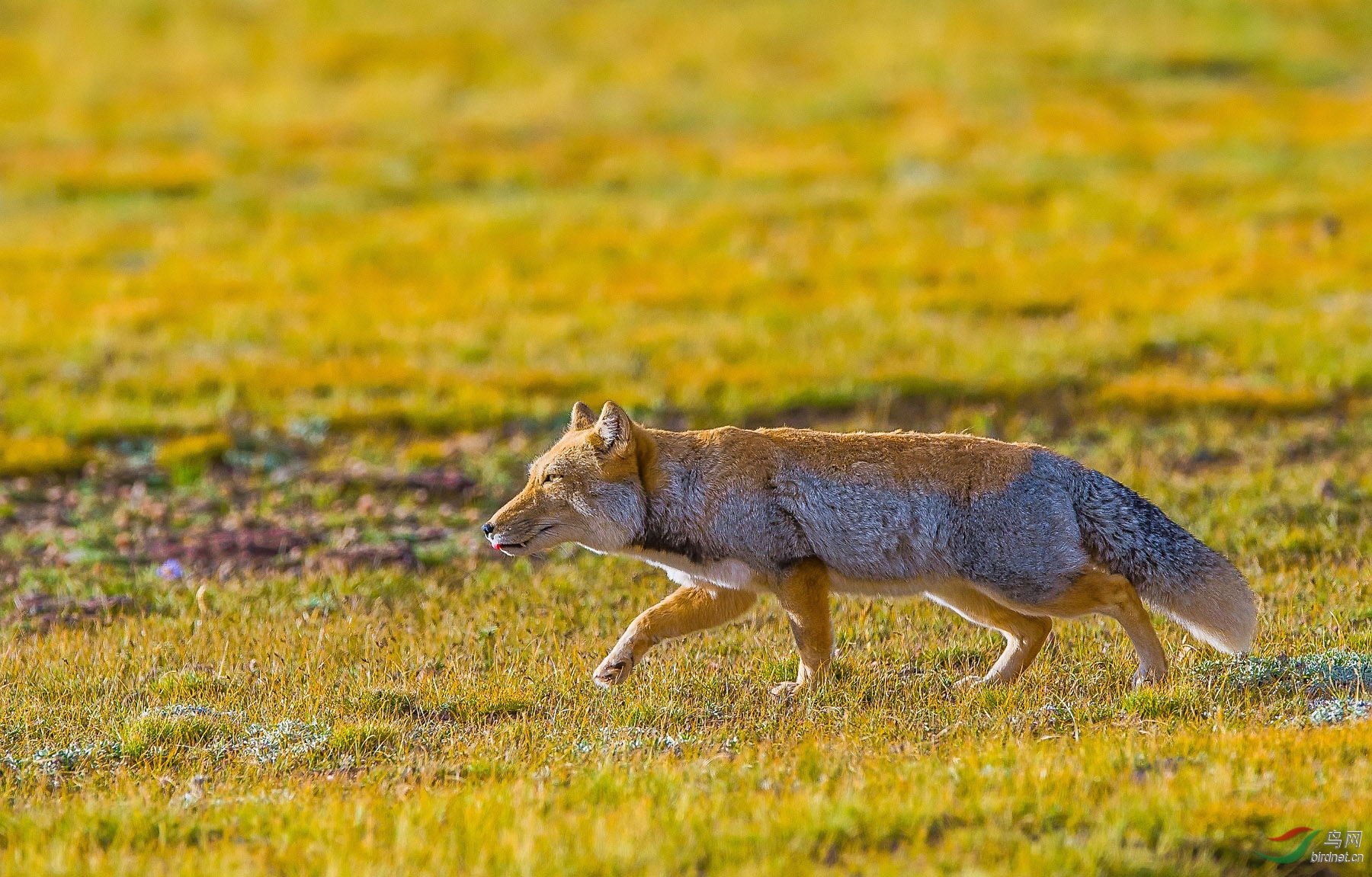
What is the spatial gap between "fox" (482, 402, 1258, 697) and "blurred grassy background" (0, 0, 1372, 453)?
9177 millimetres

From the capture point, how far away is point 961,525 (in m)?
8.72

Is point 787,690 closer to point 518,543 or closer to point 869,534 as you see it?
point 869,534

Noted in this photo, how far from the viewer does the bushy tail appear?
28.2ft

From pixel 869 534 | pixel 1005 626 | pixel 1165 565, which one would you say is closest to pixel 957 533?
pixel 869 534

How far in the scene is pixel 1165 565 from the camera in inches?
342

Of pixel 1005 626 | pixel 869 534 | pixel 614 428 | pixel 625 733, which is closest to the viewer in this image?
pixel 625 733

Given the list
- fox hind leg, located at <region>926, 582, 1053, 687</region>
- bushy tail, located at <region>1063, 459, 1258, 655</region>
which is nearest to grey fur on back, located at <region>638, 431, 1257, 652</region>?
bushy tail, located at <region>1063, 459, 1258, 655</region>

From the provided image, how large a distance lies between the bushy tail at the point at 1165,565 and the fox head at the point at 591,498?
9.15 ft

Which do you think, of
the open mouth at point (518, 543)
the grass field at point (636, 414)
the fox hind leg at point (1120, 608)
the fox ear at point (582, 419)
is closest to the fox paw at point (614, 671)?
the grass field at point (636, 414)

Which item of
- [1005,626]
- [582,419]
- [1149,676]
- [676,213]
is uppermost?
[582,419]

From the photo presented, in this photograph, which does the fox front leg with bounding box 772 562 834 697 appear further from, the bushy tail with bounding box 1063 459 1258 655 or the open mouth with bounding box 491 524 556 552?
the bushy tail with bounding box 1063 459 1258 655

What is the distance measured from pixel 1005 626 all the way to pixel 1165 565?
1184 millimetres

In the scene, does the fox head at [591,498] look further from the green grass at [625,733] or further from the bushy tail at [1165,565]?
the bushy tail at [1165,565]

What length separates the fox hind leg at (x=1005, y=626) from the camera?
9219 millimetres
